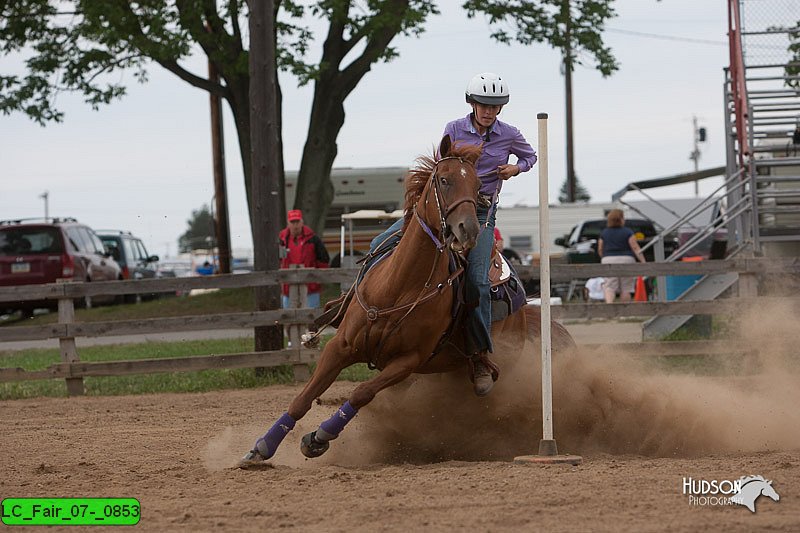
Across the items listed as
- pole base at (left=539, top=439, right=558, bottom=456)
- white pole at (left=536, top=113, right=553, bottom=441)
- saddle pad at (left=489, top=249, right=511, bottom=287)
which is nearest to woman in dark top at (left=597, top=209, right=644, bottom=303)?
saddle pad at (left=489, top=249, right=511, bottom=287)

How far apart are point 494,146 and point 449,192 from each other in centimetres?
125

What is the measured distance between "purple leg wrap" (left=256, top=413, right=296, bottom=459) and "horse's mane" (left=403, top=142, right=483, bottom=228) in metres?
1.58

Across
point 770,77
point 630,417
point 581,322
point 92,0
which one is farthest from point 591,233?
point 630,417

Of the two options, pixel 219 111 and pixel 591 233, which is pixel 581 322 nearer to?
pixel 591 233

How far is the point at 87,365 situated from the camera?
13.8 metres

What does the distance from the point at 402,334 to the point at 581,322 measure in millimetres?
14638

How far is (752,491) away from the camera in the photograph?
19.5ft

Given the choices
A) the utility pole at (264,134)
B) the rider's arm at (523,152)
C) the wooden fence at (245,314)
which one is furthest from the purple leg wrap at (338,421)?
the utility pole at (264,134)

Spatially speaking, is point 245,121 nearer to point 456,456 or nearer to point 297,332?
point 297,332

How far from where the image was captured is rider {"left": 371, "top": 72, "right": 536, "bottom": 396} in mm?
7891

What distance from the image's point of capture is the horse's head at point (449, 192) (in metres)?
6.89

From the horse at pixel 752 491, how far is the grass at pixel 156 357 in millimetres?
8244

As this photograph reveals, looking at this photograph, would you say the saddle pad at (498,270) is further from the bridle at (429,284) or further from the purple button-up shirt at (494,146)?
the bridle at (429,284)

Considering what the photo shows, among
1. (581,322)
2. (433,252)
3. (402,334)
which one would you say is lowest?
(581,322)
